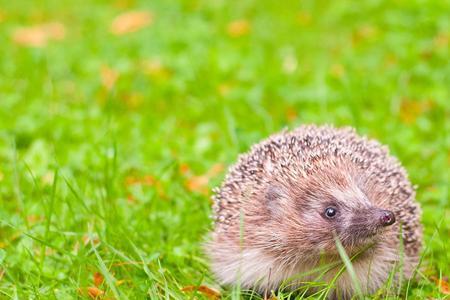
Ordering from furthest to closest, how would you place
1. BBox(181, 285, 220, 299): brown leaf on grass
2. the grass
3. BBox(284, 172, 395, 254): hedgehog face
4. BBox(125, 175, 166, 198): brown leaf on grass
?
BBox(125, 175, 166, 198): brown leaf on grass, the grass, BBox(181, 285, 220, 299): brown leaf on grass, BBox(284, 172, 395, 254): hedgehog face

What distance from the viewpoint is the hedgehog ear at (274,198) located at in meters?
4.85

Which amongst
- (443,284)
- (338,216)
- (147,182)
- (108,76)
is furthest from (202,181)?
(108,76)

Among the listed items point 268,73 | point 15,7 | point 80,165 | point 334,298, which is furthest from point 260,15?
point 334,298

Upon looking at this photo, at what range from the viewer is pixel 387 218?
4.35m

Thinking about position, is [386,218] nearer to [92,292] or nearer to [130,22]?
[92,292]

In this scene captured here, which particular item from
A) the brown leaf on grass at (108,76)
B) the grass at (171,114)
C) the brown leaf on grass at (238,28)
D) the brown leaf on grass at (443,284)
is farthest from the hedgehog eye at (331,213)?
the brown leaf on grass at (238,28)

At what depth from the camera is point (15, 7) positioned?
12.4 metres

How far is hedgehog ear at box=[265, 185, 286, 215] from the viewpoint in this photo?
15.9ft

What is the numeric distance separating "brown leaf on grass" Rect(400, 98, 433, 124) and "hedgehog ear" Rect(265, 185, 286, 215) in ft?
12.4

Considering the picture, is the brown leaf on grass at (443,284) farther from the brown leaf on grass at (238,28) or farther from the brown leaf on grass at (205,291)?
the brown leaf on grass at (238,28)

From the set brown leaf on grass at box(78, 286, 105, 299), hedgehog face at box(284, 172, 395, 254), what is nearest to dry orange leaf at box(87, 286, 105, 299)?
brown leaf on grass at box(78, 286, 105, 299)

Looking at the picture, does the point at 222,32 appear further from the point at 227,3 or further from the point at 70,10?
the point at 70,10

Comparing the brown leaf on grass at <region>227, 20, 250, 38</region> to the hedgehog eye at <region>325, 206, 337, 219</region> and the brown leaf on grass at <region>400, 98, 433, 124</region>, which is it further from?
the hedgehog eye at <region>325, 206, 337, 219</region>

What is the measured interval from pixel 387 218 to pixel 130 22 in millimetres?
8053
